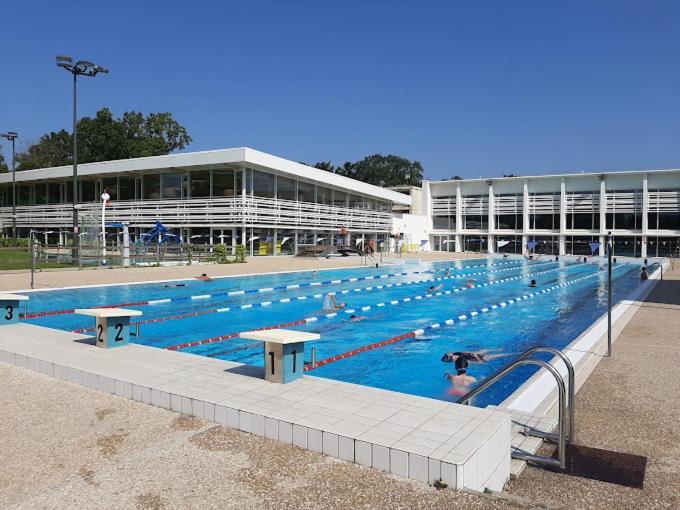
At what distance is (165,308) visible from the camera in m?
12.6

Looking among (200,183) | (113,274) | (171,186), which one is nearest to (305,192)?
(200,183)

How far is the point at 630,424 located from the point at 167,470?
3.66 meters

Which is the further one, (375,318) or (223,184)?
(223,184)

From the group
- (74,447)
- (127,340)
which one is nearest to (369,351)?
(127,340)

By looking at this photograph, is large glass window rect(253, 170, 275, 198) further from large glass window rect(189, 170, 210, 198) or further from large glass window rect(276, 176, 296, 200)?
large glass window rect(189, 170, 210, 198)

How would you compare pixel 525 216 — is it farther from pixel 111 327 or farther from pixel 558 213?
pixel 111 327

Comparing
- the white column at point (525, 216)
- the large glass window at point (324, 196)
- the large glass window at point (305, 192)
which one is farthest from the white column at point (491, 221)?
the large glass window at point (305, 192)

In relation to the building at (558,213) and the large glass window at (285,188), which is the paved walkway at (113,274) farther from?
the building at (558,213)

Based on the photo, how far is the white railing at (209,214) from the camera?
29578mm

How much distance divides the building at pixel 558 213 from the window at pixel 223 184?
75.1ft

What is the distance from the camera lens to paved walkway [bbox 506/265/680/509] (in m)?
3.14

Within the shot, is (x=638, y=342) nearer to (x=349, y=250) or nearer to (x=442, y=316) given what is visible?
(x=442, y=316)

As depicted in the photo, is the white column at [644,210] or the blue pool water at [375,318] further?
the white column at [644,210]

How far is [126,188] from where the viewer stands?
3544cm
